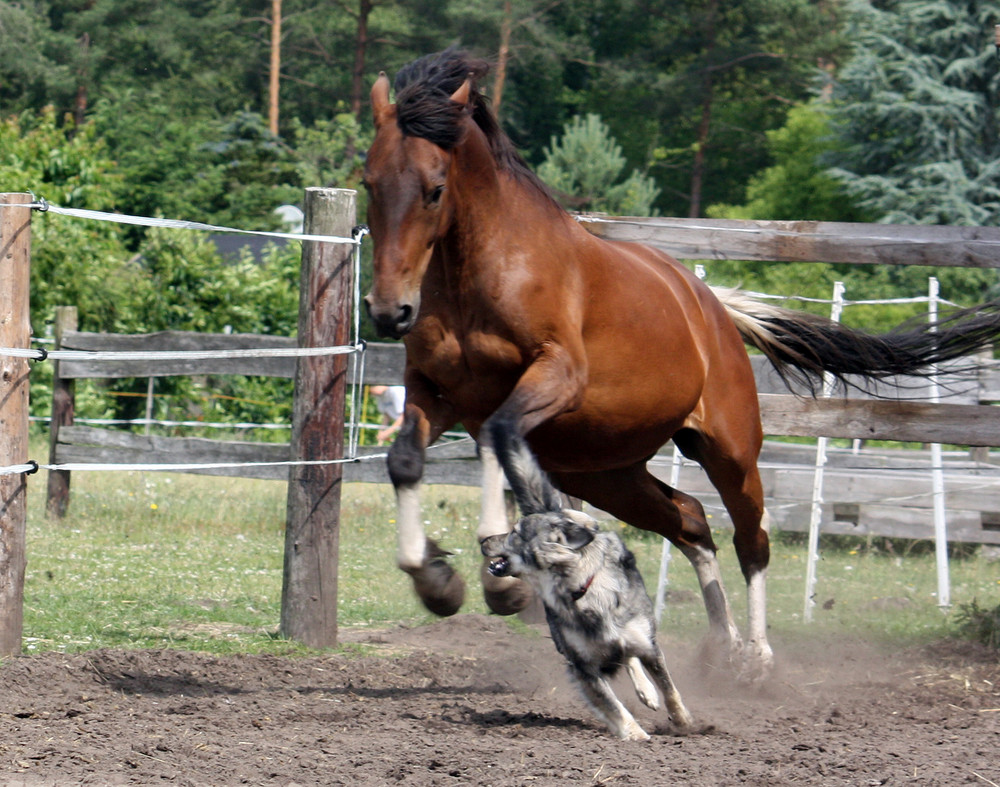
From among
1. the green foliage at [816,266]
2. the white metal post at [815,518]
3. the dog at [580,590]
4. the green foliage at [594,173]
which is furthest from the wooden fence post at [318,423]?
the green foliage at [594,173]

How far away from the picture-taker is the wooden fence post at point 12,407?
16.2ft

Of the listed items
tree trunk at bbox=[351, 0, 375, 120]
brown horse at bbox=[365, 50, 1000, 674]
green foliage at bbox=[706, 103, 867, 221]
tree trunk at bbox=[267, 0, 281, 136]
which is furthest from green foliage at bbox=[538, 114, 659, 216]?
brown horse at bbox=[365, 50, 1000, 674]

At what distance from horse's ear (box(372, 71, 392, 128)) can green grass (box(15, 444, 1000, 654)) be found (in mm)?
2755

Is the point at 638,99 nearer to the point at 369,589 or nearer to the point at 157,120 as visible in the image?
the point at 157,120

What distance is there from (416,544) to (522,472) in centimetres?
53

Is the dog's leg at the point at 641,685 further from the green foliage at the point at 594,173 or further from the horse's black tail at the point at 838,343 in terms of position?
the green foliage at the point at 594,173

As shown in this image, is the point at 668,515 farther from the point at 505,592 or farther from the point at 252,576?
the point at 252,576

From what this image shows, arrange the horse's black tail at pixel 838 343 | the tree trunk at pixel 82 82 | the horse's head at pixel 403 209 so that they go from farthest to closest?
the tree trunk at pixel 82 82 < the horse's black tail at pixel 838 343 < the horse's head at pixel 403 209

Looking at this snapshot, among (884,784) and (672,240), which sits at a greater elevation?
(672,240)

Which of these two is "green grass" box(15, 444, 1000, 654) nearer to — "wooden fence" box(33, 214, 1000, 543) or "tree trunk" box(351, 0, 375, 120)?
"wooden fence" box(33, 214, 1000, 543)

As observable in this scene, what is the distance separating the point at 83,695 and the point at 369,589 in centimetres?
331

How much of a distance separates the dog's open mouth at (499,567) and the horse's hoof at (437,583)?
0.46 feet

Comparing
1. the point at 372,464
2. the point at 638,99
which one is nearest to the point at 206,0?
the point at 638,99

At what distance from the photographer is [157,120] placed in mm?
35344
